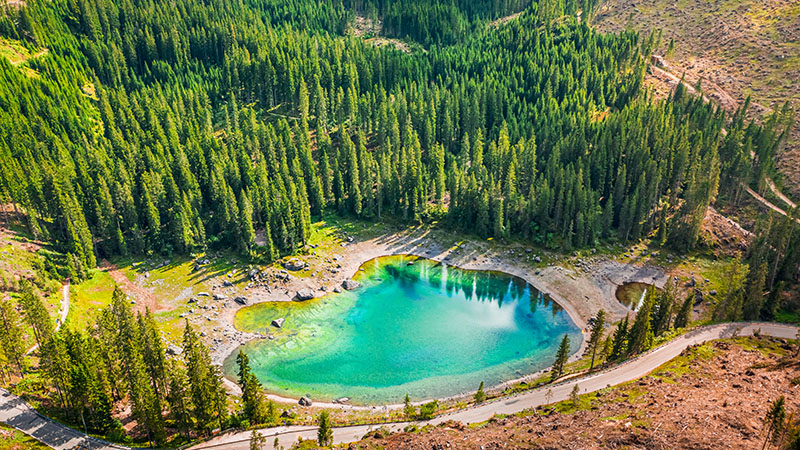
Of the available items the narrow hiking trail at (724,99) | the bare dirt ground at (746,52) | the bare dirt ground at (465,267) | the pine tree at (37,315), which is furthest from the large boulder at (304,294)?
the bare dirt ground at (746,52)

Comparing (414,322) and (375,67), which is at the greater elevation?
(375,67)

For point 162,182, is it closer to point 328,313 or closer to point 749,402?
point 328,313

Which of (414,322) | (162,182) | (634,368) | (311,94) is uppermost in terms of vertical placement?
(311,94)

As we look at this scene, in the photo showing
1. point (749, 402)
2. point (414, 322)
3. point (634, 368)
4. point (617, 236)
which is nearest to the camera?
point (749, 402)

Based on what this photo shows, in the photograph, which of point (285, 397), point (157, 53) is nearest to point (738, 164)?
point (285, 397)

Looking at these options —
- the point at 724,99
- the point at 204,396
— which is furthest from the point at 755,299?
the point at 724,99

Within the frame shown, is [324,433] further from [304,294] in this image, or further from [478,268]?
[478,268]
